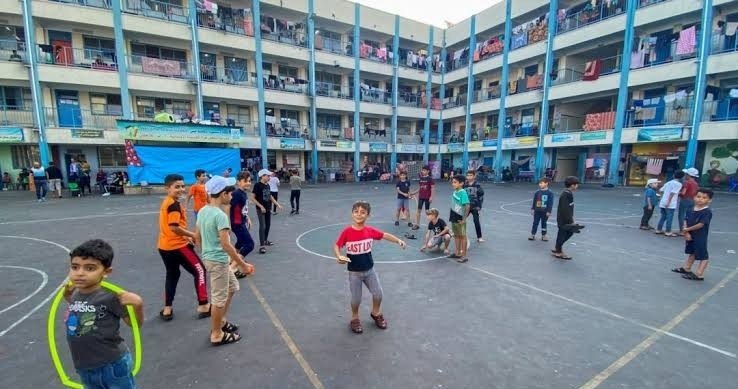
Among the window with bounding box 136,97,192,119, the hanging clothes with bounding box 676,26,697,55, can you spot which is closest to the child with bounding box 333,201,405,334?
the window with bounding box 136,97,192,119

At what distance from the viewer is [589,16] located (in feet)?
76.9

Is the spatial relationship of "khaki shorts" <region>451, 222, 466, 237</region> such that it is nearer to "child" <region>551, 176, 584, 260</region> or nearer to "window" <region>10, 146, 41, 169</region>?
"child" <region>551, 176, 584, 260</region>

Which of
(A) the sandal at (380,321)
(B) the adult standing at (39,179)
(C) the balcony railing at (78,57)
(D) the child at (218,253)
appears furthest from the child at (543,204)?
(C) the balcony railing at (78,57)

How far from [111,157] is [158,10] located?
10.8 m

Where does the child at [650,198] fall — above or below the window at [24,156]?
A: below

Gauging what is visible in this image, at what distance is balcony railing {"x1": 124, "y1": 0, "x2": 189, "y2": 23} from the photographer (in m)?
21.2

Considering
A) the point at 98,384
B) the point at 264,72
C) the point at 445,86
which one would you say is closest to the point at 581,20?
the point at 445,86

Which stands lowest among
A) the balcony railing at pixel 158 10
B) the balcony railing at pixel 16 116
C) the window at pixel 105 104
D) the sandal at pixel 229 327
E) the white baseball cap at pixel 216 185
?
the sandal at pixel 229 327

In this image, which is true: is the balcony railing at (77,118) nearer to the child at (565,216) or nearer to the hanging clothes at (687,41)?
the child at (565,216)

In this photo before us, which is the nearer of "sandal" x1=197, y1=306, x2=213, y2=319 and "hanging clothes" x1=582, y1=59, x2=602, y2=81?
"sandal" x1=197, y1=306, x2=213, y2=319

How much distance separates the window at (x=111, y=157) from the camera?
2205cm

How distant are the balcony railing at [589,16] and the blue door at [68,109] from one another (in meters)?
34.8

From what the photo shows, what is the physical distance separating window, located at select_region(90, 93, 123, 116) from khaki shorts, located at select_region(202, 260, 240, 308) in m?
24.9

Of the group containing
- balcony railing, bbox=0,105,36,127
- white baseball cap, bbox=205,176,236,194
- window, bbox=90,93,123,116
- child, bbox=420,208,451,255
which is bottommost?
child, bbox=420,208,451,255
